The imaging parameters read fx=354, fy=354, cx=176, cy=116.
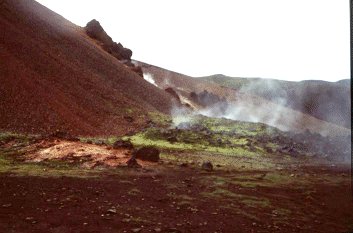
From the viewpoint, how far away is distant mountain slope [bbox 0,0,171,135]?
23.6 metres

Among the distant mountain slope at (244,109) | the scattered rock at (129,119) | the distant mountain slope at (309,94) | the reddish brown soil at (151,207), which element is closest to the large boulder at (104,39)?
the distant mountain slope at (244,109)

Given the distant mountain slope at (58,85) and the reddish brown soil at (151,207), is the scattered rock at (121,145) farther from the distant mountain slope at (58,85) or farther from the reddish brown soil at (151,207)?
the distant mountain slope at (58,85)

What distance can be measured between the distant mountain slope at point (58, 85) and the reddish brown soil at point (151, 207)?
40.4ft

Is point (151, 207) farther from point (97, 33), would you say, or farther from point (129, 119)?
point (97, 33)

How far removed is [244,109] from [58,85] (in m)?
44.4

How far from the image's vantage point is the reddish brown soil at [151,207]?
303 inches

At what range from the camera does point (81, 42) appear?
153ft

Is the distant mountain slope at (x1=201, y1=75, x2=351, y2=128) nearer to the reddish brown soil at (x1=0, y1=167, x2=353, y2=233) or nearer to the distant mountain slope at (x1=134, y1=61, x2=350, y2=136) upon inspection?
the distant mountain slope at (x1=134, y1=61, x2=350, y2=136)

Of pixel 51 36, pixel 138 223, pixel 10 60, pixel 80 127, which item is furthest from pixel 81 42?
pixel 138 223

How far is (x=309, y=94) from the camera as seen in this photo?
95688 millimetres

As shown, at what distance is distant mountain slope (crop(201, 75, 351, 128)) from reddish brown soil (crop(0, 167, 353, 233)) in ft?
243

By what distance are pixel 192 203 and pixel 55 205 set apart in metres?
3.64

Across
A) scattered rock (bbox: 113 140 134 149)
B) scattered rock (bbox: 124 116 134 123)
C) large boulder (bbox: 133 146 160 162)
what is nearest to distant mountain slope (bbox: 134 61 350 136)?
scattered rock (bbox: 124 116 134 123)

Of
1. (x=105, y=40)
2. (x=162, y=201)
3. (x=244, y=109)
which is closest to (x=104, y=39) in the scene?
(x=105, y=40)
